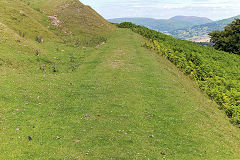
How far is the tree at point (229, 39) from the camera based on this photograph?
94.3 m

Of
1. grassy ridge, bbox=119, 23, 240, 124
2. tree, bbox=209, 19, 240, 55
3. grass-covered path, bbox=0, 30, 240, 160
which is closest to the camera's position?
grass-covered path, bbox=0, 30, 240, 160

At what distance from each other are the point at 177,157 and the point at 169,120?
5.57 metres

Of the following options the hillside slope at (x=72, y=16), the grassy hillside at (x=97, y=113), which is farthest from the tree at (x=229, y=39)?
the grassy hillside at (x=97, y=113)

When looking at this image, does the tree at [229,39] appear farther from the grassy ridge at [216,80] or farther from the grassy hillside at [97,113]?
the grassy hillside at [97,113]

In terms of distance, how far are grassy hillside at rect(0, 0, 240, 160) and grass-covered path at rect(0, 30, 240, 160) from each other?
0.06 meters

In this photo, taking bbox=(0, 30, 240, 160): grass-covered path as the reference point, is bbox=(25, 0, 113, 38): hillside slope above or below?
above

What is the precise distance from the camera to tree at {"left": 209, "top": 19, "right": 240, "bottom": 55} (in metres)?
94.3

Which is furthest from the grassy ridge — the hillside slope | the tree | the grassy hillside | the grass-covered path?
the tree

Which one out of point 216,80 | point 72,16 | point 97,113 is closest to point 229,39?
point 216,80

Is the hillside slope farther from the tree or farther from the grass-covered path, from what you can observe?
the tree

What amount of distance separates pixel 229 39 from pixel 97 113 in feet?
322

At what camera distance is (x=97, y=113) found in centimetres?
1992

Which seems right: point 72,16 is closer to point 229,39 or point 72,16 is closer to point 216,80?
point 216,80

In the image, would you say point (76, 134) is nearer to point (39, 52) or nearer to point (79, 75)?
point (79, 75)
